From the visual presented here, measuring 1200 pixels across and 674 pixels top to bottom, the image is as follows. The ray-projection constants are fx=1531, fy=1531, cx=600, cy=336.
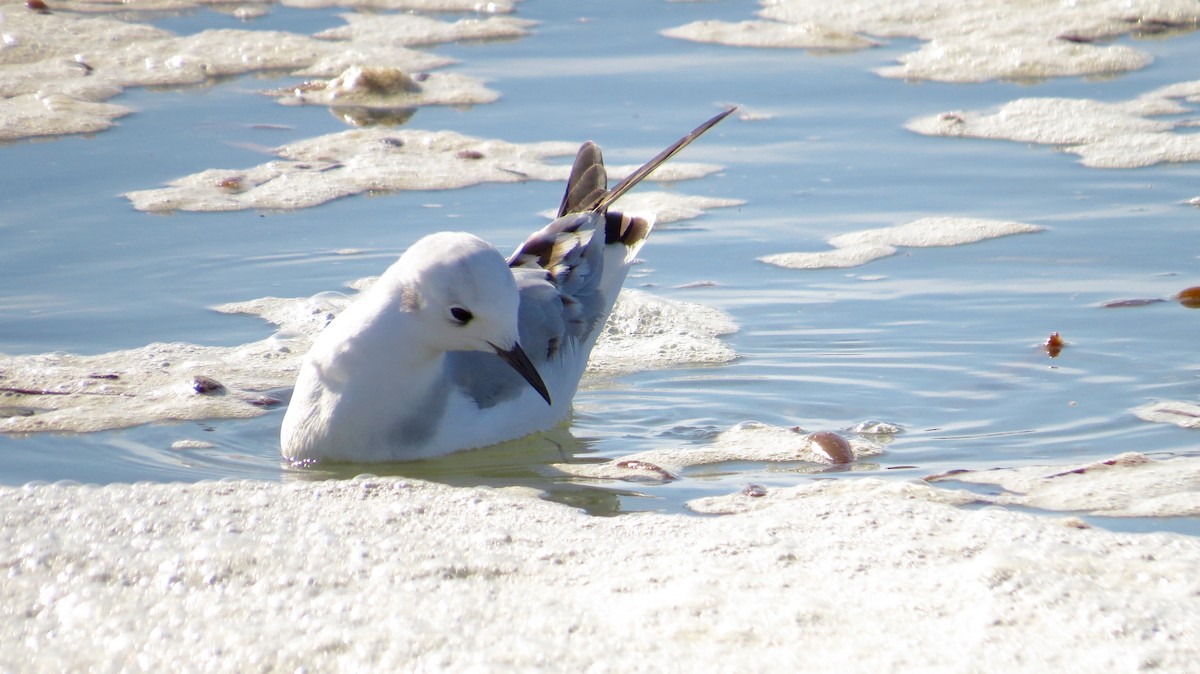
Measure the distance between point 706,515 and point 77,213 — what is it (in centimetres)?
371

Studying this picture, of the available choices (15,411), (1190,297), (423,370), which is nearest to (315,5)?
(15,411)

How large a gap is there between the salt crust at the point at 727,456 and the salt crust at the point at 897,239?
169cm

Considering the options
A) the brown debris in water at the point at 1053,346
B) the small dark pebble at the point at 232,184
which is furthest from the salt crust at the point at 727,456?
the small dark pebble at the point at 232,184

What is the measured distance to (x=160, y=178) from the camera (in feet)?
22.5

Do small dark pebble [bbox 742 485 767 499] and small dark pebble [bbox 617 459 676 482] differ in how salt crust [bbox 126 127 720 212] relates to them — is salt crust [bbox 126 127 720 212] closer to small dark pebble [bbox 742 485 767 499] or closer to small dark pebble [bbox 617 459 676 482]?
small dark pebble [bbox 617 459 676 482]

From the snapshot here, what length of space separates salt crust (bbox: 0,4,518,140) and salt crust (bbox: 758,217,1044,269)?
286cm

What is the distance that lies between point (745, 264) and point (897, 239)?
0.67m

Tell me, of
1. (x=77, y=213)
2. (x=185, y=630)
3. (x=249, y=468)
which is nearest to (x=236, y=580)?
(x=185, y=630)

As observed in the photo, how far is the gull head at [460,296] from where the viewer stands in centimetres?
414

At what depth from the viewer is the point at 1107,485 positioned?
3.81 meters

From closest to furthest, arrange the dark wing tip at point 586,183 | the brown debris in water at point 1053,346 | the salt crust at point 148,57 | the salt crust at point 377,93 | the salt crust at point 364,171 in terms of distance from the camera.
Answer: the brown debris in water at point 1053,346, the dark wing tip at point 586,183, the salt crust at point 364,171, the salt crust at point 148,57, the salt crust at point 377,93

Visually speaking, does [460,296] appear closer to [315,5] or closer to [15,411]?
[15,411]

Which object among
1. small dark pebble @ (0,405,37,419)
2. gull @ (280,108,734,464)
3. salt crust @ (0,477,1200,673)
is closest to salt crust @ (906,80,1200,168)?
gull @ (280,108,734,464)

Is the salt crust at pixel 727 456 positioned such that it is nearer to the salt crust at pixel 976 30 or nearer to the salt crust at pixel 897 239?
the salt crust at pixel 897 239
